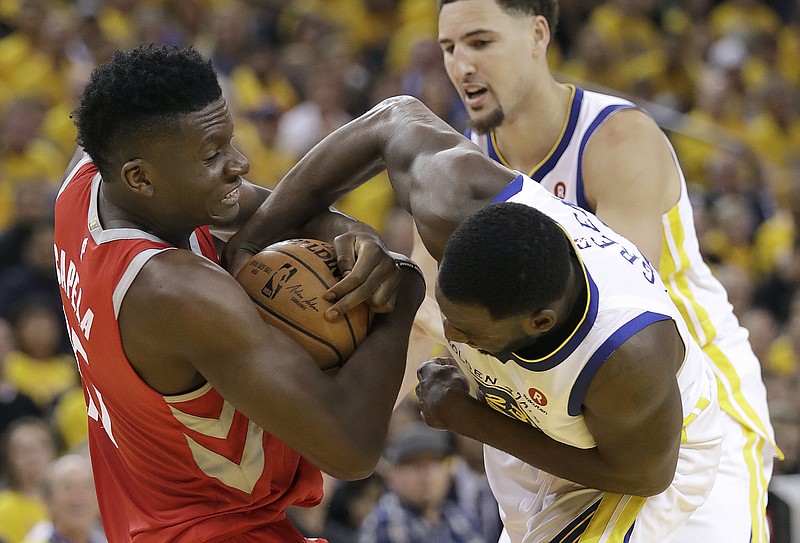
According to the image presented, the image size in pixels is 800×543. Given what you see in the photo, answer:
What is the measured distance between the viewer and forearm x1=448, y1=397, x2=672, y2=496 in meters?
2.75

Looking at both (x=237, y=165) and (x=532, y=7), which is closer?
(x=237, y=165)

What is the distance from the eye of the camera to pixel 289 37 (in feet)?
36.0

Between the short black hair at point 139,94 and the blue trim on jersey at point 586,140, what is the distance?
1403mm

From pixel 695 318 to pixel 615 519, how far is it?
40.2 inches

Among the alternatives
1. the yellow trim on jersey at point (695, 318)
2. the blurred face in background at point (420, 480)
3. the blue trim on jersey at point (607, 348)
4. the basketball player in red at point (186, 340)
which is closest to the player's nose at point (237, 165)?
the basketball player in red at point (186, 340)

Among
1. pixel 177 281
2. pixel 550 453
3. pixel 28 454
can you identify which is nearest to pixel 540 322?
pixel 550 453

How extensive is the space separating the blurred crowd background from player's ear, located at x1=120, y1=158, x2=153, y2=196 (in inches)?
122

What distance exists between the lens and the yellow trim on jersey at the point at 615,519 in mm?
2902

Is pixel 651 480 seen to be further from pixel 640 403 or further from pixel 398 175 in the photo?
pixel 398 175

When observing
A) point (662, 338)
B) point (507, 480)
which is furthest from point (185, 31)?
point (662, 338)

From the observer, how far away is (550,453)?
283cm

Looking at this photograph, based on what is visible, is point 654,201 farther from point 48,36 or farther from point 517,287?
point 48,36

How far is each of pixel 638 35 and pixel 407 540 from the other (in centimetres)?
708

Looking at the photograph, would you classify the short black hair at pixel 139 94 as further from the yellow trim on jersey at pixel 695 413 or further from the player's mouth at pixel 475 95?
the yellow trim on jersey at pixel 695 413
